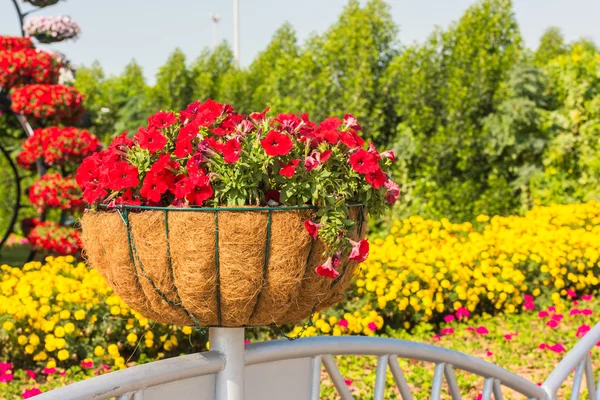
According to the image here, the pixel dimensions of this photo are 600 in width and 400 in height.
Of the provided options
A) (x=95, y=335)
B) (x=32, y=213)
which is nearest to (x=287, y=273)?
(x=95, y=335)

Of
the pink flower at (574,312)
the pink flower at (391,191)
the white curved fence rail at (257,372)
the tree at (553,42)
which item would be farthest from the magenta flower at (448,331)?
the tree at (553,42)

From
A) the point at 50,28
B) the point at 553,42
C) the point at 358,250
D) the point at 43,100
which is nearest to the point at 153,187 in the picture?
the point at 358,250

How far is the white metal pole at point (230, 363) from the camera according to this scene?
1.50 metres

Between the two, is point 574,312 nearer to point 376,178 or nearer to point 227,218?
point 376,178

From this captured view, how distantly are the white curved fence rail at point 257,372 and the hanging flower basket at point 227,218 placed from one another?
0.25 ft

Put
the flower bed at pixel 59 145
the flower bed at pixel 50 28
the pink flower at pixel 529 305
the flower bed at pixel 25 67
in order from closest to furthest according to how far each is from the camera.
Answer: the pink flower at pixel 529 305, the flower bed at pixel 59 145, the flower bed at pixel 25 67, the flower bed at pixel 50 28

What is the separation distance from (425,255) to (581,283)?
1294 millimetres

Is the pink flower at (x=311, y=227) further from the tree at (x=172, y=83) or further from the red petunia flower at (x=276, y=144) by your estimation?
the tree at (x=172, y=83)

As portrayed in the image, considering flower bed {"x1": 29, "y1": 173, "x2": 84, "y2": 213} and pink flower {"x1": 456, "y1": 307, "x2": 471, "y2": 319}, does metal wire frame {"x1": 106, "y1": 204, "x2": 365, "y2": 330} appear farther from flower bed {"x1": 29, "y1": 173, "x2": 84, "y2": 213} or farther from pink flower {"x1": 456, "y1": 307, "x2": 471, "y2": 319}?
flower bed {"x1": 29, "y1": 173, "x2": 84, "y2": 213}

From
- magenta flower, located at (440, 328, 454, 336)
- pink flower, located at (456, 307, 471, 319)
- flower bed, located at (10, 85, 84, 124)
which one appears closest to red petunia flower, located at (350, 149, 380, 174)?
magenta flower, located at (440, 328, 454, 336)

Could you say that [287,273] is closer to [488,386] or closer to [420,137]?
[488,386]

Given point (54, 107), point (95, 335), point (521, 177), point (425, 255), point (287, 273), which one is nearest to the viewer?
point (287, 273)

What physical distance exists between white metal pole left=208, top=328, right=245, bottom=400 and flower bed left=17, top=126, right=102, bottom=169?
522 cm

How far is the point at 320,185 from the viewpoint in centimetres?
148
